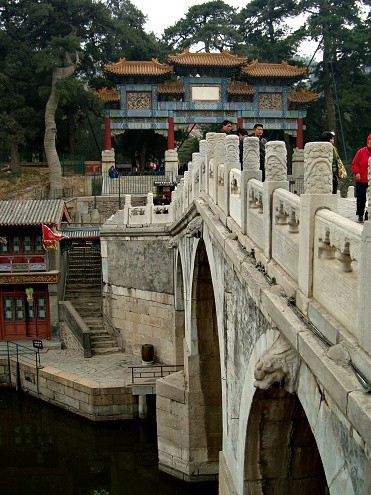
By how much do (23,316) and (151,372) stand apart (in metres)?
6.38

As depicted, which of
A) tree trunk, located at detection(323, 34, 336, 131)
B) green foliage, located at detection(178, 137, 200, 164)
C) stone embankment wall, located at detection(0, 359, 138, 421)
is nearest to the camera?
stone embankment wall, located at detection(0, 359, 138, 421)

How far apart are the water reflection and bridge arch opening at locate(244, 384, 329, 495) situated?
6.71m

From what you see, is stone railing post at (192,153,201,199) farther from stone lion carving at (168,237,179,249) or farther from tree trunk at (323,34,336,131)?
tree trunk at (323,34,336,131)

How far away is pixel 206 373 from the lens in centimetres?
1383

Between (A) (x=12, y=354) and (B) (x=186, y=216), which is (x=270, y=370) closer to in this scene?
(B) (x=186, y=216)

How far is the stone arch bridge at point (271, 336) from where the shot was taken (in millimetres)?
3680

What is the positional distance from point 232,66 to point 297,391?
29.1 m

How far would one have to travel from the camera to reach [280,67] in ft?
108

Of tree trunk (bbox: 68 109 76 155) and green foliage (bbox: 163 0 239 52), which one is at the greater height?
green foliage (bbox: 163 0 239 52)

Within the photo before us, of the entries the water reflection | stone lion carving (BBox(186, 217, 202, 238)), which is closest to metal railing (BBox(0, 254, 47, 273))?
the water reflection

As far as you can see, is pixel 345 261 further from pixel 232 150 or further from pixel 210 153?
pixel 210 153

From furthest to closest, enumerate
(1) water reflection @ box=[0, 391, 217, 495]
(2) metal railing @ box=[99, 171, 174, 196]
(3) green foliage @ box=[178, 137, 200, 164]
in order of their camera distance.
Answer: (3) green foliage @ box=[178, 137, 200, 164]
(2) metal railing @ box=[99, 171, 174, 196]
(1) water reflection @ box=[0, 391, 217, 495]

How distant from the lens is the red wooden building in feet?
67.2

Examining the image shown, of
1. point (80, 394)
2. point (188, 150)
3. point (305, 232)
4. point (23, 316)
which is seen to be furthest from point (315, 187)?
point (188, 150)
